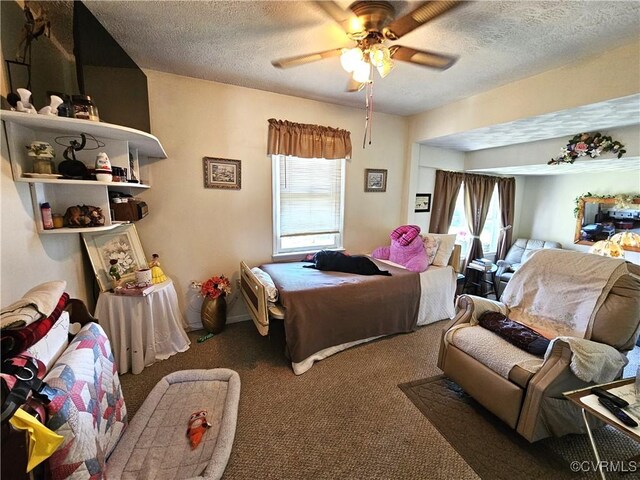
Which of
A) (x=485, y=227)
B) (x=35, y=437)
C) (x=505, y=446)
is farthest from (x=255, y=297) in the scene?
(x=485, y=227)

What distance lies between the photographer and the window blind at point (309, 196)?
3.21 metres

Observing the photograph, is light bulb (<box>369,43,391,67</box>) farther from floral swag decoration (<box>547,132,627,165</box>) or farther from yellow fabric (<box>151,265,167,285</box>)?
floral swag decoration (<box>547,132,627,165</box>)

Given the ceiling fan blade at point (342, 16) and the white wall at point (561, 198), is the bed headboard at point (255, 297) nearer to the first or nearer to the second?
the ceiling fan blade at point (342, 16)

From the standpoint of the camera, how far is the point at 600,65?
1968mm

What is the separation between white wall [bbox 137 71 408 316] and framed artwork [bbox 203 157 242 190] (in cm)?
5

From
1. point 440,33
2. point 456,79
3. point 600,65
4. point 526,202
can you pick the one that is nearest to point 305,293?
point 440,33

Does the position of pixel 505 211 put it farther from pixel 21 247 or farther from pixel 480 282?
pixel 21 247

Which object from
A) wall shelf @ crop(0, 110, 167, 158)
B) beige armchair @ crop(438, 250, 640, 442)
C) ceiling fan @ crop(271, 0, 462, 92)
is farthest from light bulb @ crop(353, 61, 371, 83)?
beige armchair @ crop(438, 250, 640, 442)

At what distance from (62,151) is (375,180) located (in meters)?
3.15

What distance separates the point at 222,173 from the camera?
2863 mm

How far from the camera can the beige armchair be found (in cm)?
150

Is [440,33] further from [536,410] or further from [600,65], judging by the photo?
[536,410]

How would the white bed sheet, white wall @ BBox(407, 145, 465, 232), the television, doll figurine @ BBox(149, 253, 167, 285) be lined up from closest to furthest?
the television
doll figurine @ BBox(149, 253, 167, 285)
the white bed sheet
white wall @ BBox(407, 145, 465, 232)

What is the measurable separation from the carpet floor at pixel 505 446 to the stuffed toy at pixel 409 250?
141 centimetres
